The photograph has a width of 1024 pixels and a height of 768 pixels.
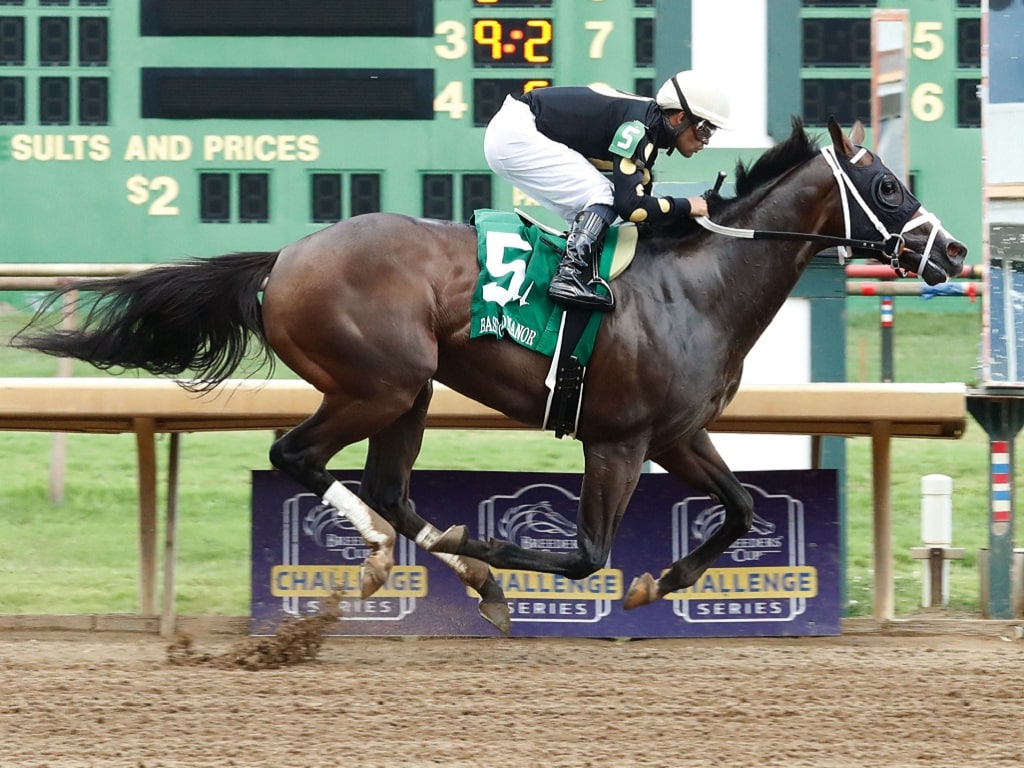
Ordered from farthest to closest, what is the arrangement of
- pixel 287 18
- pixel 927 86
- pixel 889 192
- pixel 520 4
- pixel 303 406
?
pixel 927 86, pixel 287 18, pixel 520 4, pixel 303 406, pixel 889 192

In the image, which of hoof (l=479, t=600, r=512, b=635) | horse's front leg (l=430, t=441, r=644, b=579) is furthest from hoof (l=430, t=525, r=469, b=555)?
hoof (l=479, t=600, r=512, b=635)

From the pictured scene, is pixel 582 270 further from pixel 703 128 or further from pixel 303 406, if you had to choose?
pixel 303 406

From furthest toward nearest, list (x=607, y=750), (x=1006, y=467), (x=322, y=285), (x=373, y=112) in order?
(x=373, y=112), (x=1006, y=467), (x=322, y=285), (x=607, y=750)

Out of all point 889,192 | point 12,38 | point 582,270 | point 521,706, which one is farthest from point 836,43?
point 521,706

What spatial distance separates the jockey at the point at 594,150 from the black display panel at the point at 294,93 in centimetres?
798

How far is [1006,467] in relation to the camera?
5957 millimetres

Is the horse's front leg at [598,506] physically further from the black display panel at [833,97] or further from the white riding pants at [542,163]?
the black display panel at [833,97]

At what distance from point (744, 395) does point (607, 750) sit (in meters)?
1.84

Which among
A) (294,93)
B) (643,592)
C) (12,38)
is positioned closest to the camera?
(643,592)

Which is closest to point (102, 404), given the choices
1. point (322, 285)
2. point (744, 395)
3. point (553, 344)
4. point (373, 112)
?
point (322, 285)

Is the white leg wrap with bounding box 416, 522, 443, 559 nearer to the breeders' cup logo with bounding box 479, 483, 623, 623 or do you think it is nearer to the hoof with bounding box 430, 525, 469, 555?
the hoof with bounding box 430, 525, 469, 555

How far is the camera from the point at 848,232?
494 cm

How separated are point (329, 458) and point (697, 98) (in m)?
1.62

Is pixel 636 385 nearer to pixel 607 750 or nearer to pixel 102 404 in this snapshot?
pixel 607 750
